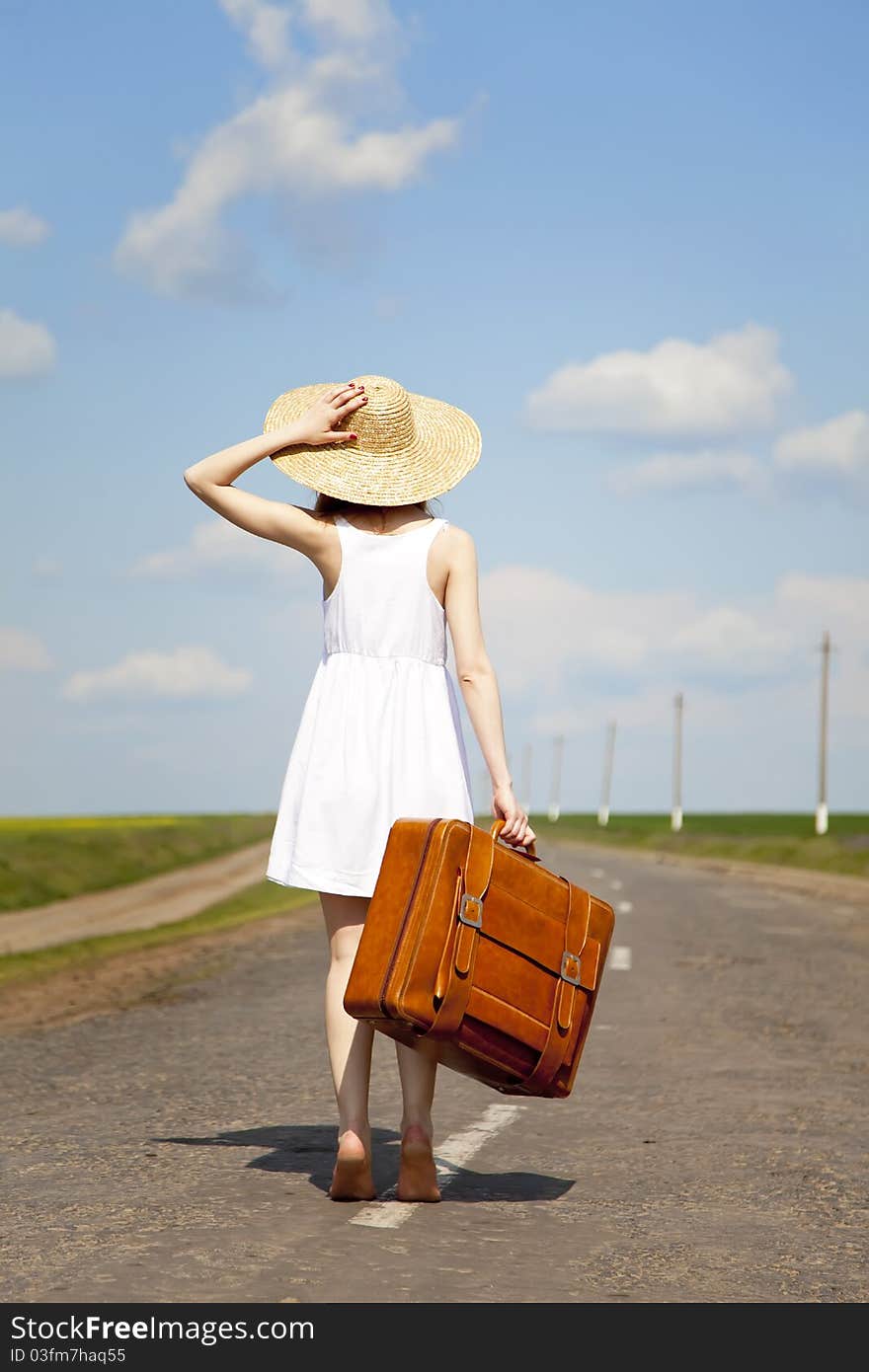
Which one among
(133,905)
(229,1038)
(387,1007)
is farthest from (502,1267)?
(133,905)

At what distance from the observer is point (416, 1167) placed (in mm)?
5000

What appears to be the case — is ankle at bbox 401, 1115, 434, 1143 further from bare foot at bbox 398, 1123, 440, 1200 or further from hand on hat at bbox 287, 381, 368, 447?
hand on hat at bbox 287, 381, 368, 447

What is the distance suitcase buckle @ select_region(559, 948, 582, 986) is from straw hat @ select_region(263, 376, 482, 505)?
1.50 metres

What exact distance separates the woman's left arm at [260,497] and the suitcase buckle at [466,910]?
4.19 ft

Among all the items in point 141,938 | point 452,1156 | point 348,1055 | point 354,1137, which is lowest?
point 141,938

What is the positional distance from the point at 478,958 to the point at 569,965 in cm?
38

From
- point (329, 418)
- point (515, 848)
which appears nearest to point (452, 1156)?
point (515, 848)

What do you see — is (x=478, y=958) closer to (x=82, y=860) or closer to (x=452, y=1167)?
(x=452, y=1167)

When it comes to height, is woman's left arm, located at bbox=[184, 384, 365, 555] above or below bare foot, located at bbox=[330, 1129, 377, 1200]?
above

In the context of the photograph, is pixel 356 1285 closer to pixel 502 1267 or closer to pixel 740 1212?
pixel 502 1267

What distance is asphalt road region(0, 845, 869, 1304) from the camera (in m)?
4.18

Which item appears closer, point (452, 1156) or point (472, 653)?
point (472, 653)

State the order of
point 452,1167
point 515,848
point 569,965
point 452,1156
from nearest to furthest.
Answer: point 569,965, point 515,848, point 452,1167, point 452,1156

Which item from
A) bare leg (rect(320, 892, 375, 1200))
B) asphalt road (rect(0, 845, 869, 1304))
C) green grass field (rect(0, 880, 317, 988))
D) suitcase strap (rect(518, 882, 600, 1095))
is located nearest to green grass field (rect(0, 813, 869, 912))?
green grass field (rect(0, 880, 317, 988))
